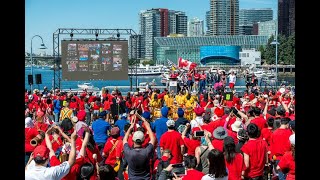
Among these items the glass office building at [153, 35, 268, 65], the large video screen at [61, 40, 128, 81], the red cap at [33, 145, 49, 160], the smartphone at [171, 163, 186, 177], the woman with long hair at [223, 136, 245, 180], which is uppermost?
the glass office building at [153, 35, 268, 65]

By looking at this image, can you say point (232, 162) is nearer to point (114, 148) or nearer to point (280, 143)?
point (280, 143)

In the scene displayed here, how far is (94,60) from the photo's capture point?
30.5 meters

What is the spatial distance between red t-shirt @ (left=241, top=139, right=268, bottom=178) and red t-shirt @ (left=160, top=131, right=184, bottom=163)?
4.75ft

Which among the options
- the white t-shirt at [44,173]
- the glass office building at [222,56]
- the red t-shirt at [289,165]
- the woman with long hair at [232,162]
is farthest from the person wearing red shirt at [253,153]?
the glass office building at [222,56]

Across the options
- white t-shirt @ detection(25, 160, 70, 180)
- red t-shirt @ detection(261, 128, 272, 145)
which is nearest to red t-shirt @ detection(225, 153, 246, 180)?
white t-shirt @ detection(25, 160, 70, 180)

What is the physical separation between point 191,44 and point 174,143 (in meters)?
177

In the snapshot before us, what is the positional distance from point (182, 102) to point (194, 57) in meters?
164

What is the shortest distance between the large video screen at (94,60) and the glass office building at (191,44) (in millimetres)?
149237

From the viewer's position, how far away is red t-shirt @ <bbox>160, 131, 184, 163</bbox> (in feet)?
23.8

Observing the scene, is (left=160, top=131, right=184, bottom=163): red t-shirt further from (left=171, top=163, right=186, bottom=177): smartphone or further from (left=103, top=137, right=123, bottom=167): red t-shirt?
(left=171, top=163, right=186, bottom=177): smartphone

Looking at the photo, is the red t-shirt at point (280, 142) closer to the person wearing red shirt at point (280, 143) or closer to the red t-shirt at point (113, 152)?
the person wearing red shirt at point (280, 143)

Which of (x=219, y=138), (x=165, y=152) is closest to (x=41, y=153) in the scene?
(x=165, y=152)
